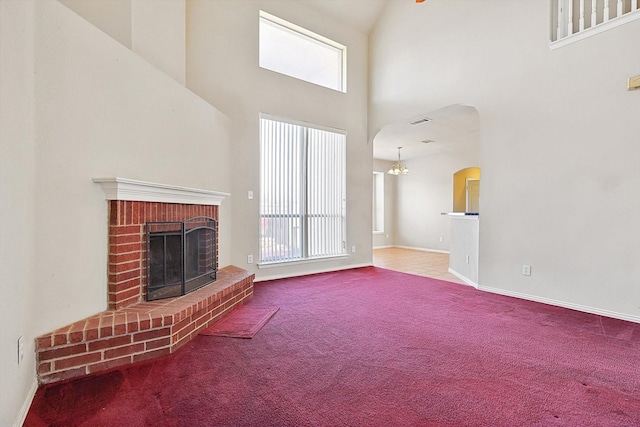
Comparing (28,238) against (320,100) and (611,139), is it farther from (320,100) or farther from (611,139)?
(611,139)

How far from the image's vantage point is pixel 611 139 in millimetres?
3096

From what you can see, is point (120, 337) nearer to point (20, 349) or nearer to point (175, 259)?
point (20, 349)

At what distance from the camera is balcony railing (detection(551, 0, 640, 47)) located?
3027 millimetres

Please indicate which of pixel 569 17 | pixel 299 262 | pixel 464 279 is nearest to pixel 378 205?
pixel 464 279

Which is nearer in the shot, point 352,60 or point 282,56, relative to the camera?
point 282,56

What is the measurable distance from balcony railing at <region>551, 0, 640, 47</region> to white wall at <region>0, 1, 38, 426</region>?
467 cm

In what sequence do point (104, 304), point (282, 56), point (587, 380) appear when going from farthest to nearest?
1. point (282, 56)
2. point (104, 304)
3. point (587, 380)

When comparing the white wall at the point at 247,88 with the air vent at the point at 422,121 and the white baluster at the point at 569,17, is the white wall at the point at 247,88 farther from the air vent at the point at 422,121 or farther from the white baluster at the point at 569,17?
the white baluster at the point at 569,17

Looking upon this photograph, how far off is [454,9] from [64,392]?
5.87 m

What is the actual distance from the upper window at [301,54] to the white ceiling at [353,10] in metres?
0.42

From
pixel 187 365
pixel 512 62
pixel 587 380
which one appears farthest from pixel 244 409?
pixel 512 62

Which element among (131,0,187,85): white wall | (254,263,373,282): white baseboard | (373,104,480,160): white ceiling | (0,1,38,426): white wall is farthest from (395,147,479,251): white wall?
(0,1,38,426): white wall

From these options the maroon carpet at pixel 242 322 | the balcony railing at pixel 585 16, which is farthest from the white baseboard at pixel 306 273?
the balcony railing at pixel 585 16

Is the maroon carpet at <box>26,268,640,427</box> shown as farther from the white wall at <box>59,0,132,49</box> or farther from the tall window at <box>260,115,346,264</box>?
the white wall at <box>59,0,132,49</box>
